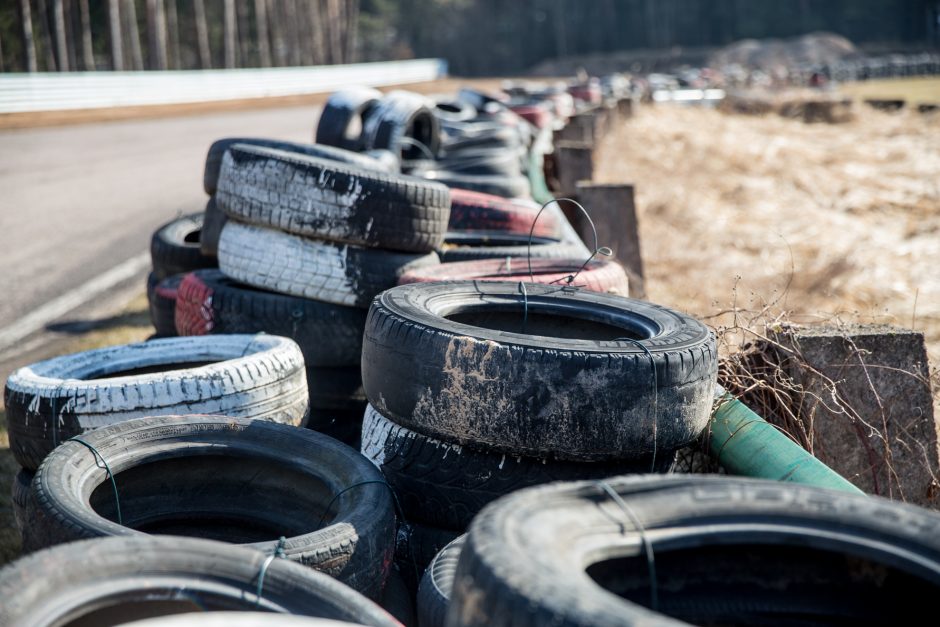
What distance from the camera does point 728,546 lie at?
2.03m

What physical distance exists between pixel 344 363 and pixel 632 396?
1.87m

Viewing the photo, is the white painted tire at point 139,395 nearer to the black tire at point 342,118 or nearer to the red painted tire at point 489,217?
the red painted tire at point 489,217

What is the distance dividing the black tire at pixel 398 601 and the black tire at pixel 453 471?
28cm

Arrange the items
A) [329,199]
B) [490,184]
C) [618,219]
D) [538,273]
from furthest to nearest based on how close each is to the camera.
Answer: [490,184] < [618,219] < [538,273] < [329,199]

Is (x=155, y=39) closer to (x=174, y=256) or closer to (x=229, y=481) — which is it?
(x=174, y=256)

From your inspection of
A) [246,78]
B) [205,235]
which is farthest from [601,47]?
[205,235]

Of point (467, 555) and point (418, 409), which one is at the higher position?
point (467, 555)

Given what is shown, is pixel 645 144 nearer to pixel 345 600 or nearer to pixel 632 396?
pixel 632 396

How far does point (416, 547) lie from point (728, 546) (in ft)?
5.02

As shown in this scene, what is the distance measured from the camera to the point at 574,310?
3.83m

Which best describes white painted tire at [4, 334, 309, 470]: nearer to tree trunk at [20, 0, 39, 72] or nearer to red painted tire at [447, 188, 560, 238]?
red painted tire at [447, 188, 560, 238]

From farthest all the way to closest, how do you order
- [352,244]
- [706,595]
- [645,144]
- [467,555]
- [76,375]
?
[645,144] → [352,244] → [76,375] → [706,595] → [467,555]

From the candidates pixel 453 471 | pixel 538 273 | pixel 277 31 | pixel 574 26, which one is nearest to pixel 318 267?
pixel 538 273

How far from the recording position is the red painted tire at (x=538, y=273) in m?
4.38
